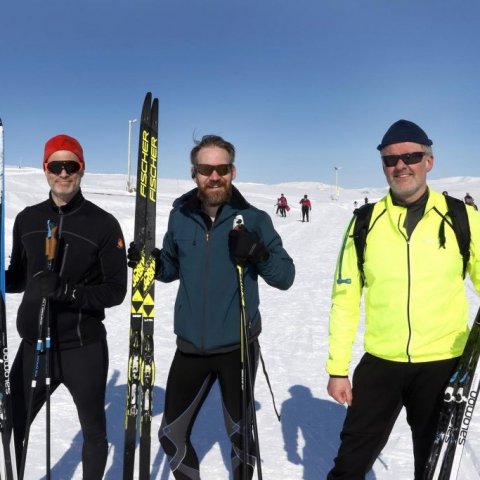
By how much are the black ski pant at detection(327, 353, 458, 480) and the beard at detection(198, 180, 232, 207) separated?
1164 millimetres

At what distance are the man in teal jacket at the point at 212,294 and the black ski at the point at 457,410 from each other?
95 centimetres

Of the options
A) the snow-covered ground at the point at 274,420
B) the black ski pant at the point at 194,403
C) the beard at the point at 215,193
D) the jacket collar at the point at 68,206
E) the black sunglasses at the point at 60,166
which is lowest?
the snow-covered ground at the point at 274,420

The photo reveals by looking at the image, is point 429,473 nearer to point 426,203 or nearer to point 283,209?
point 426,203

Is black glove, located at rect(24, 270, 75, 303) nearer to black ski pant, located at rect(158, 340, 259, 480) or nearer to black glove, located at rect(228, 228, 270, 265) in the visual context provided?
black ski pant, located at rect(158, 340, 259, 480)

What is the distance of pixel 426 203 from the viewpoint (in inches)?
92.9

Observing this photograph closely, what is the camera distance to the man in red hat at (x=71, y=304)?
2.55 m

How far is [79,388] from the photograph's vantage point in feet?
8.35

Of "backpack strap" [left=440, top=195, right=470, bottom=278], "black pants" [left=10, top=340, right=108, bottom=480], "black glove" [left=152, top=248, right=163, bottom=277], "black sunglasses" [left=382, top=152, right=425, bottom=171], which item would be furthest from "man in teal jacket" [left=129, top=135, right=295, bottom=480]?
"backpack strap" [left=440, top=195, right=470, bottom=278]

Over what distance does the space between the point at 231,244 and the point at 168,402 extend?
3.18 feet

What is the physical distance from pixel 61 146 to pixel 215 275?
1.10 meters

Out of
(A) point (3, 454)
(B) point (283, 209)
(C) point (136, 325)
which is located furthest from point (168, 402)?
(B) point (283, 209)

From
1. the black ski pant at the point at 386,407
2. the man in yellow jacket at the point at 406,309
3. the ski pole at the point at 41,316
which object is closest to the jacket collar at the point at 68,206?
the ski pole at the point at 41,316

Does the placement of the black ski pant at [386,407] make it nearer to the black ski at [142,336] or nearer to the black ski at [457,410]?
the black ski at [457,410]

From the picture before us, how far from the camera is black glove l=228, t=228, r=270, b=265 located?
2442 millimetres
